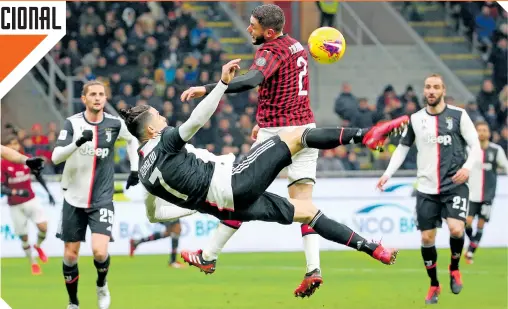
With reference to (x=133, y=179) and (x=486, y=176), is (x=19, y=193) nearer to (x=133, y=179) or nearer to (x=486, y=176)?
(x=133, y=179)

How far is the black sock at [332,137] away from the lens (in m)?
9.50

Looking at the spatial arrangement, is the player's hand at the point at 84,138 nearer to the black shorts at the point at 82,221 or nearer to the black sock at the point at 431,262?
the black shorts at the point at 82,221

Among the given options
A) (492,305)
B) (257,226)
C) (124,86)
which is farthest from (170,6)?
(492,305)

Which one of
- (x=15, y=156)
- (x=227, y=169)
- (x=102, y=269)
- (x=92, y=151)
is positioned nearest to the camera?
Result: (x=227, y=169)

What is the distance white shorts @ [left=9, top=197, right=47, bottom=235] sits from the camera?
57.8 ft

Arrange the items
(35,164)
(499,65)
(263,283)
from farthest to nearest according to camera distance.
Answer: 1. (499,65)
2. (263,283)
3. (35,164)

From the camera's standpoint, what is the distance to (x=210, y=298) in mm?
13484

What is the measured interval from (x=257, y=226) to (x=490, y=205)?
4.19 meters

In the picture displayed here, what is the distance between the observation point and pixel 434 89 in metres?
13.1

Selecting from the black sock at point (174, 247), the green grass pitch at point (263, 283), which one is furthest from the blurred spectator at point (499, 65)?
the black sock at point (174, 247)

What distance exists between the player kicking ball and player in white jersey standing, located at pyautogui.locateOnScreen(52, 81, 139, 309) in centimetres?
231

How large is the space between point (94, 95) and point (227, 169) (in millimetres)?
3055

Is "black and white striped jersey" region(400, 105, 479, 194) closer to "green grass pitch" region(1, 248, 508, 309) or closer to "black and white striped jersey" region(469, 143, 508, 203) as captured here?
"green grass pitch" region(1, 248, 508, 309)

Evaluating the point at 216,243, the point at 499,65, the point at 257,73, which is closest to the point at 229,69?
the point at 257,73
